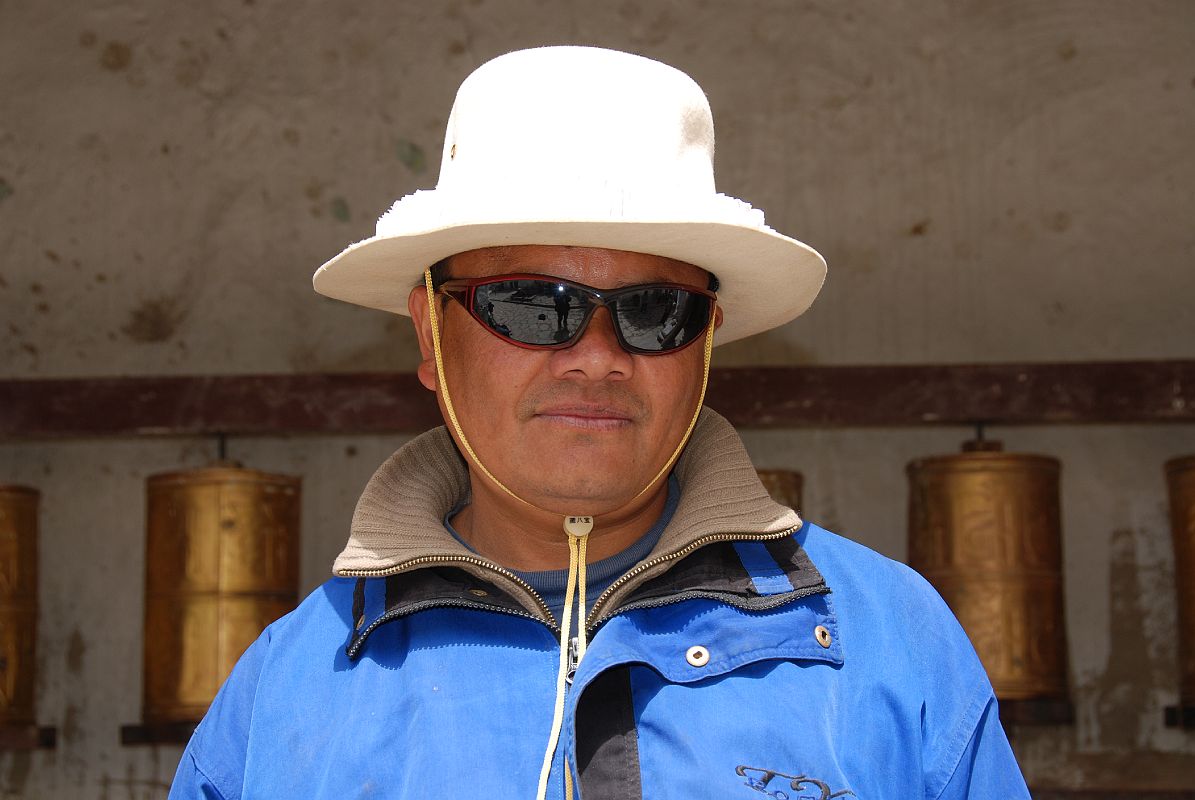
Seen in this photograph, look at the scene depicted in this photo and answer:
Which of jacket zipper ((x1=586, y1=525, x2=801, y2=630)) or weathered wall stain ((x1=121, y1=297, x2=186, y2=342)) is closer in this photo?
jacket zipper ((x1=586, y1=525, x2=801, y2=630))

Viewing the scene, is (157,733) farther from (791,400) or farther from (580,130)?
(580,130)

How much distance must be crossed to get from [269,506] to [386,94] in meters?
1.19

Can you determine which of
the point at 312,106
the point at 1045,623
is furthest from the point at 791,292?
the point at 312,106

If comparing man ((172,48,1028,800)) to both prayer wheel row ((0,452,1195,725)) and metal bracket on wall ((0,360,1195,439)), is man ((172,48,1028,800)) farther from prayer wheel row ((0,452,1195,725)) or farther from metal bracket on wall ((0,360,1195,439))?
prayer wheel row ((0,452,1195,725))

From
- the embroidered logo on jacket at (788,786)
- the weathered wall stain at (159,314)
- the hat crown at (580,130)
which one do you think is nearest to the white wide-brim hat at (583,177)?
the hat crown at (580,130)

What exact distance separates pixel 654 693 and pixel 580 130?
57 cm

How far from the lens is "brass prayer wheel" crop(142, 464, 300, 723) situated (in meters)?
3.59

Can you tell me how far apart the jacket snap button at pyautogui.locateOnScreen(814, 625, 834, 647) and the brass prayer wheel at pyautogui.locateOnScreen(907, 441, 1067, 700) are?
2162 millimetres

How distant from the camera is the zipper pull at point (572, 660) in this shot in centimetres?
144

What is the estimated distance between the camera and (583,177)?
1.52m

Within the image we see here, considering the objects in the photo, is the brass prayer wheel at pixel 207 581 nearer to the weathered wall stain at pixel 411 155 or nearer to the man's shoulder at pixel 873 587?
the weathered wall stain at pixel 411 155

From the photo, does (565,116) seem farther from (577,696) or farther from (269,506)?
(269,506)

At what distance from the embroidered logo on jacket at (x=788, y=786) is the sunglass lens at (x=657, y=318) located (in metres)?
0.43

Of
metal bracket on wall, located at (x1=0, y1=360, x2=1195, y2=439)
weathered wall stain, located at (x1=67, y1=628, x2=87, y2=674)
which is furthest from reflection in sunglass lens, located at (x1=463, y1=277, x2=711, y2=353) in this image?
weathered wall stain, located at (x1=67, y1=628, x2=87, y2=674)
